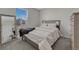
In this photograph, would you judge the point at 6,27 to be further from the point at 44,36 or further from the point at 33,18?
the point at 44,36

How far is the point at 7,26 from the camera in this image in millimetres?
1485

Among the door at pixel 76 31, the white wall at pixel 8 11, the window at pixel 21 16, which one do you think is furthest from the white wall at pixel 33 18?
the door at pixel 76 31

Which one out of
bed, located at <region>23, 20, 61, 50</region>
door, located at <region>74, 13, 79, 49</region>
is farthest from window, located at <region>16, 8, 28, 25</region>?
door, located at <region>74, 13, 79, 49</region>

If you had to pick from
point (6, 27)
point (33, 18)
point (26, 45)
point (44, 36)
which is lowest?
point (26, 45)

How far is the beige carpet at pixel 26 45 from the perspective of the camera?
4.82ft

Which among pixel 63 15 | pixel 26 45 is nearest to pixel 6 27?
pixel 26 45

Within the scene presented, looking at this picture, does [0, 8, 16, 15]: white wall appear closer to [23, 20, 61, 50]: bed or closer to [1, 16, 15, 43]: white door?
[1, 16, 15, 43]: white door

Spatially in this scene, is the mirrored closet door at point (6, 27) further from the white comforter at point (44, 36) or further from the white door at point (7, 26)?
the white comforter at point (44, 36)

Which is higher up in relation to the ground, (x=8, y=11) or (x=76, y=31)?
(x=8, y=11)

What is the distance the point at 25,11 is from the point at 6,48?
597mm

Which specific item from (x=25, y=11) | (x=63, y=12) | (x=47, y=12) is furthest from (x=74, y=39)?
(x=25, y=11)

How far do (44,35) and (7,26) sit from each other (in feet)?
1.78

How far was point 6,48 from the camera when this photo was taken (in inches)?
58.4
